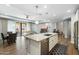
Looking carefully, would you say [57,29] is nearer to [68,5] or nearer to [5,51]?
[68,5]

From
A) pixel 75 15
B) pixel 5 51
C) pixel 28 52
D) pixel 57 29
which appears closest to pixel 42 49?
pixel 28 52

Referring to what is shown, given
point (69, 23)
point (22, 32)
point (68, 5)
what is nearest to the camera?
point (68, 5)

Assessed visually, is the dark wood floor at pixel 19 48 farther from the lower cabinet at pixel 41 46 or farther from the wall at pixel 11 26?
the wall at pixel 11 26

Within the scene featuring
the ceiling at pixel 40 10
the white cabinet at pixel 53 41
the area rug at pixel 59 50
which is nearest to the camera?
the ceiling at pixel 40 10

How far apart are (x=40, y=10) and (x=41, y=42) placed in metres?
0.79

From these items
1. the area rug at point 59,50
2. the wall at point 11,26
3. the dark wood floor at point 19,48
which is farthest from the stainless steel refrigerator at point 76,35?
the wall at point 11,26

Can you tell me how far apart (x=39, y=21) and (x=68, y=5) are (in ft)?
2.62

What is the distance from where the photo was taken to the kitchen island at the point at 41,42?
78.4 inches

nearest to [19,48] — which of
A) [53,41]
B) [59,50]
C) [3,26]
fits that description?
[3,26]

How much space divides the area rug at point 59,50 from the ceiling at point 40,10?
739 mm

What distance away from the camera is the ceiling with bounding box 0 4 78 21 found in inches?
75.0

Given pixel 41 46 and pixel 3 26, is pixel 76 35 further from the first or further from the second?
pixel 3 26

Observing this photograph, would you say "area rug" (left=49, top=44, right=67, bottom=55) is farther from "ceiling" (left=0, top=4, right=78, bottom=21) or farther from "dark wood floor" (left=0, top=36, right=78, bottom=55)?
"ceiling" (left=0, top=4, right=78, bottom=21)
